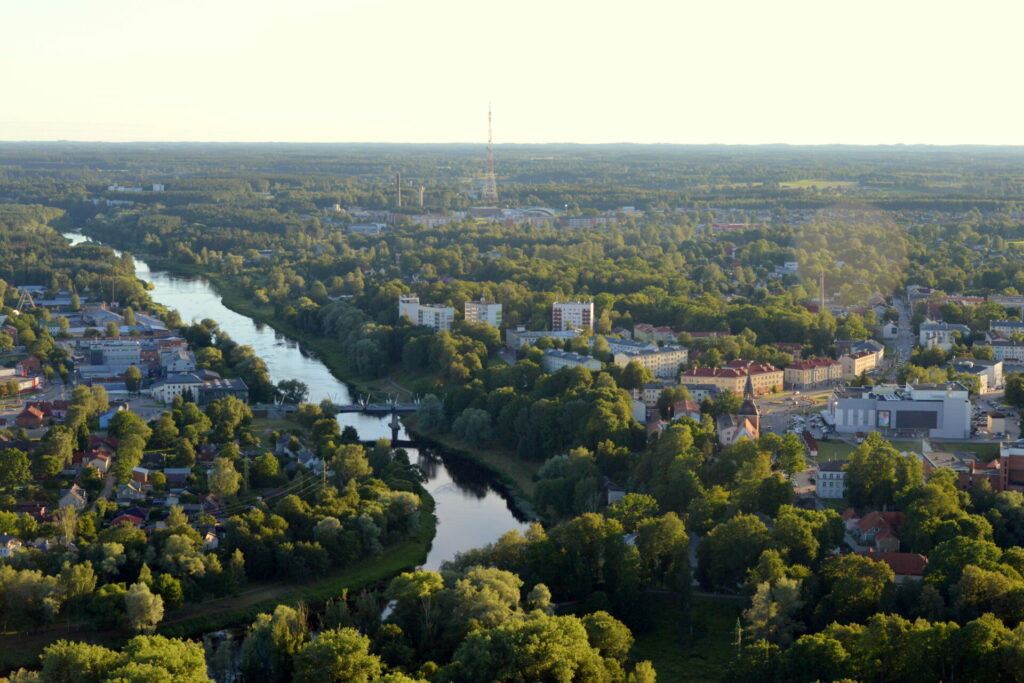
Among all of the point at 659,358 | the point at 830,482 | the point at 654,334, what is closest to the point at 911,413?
the point at 830,482

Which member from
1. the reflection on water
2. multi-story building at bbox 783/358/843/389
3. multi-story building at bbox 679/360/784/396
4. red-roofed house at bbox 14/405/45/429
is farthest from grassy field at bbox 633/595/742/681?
multi-story building at bbox 783/358/843/389

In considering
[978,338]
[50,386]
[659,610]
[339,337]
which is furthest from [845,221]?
[659,610]

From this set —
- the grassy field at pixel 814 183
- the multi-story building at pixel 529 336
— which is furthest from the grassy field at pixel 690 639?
the grassy field at pixel 814 183

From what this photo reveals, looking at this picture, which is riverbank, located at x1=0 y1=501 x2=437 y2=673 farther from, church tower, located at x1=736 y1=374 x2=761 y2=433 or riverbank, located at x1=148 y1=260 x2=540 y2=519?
church tower, located at x1=736 y1=374 x2=761 y2=433

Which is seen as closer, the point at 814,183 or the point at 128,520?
the point at 128,520

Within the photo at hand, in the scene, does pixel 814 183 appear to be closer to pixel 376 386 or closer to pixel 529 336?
pixel 529 336

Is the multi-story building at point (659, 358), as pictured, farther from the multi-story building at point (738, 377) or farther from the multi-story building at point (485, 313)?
the multi-story building at point (485, 313)

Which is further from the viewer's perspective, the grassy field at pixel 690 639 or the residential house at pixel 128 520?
the residential house at pixel 128 520
